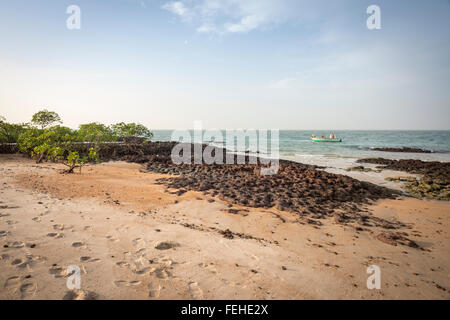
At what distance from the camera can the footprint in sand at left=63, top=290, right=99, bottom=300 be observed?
2724 mm

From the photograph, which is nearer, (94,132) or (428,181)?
(428,181)

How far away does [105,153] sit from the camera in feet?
70.0

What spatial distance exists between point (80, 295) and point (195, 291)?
160 cm

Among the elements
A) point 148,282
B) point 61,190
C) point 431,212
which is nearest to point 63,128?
point 61,190

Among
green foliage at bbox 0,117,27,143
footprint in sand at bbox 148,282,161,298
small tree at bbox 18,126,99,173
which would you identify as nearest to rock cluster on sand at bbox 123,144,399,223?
footprint in sand at bbox 148,282,161,298

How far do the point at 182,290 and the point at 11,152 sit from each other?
80.0 ft

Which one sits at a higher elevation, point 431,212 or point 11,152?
point 11,152

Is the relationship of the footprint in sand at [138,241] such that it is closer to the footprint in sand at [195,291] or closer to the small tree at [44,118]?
the footprint in sand at [195,291]

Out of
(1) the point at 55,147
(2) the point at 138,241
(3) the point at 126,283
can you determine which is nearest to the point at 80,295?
(3) the point at 126,283

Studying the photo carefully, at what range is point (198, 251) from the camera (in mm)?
A: 4309

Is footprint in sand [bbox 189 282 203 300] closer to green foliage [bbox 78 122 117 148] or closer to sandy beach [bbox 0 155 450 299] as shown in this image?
sandy beach [bbox 0 155 450 299]

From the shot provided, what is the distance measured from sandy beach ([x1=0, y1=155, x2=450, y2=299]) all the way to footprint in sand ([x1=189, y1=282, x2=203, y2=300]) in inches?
0.6

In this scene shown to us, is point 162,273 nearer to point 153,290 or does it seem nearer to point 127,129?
point 153,290
